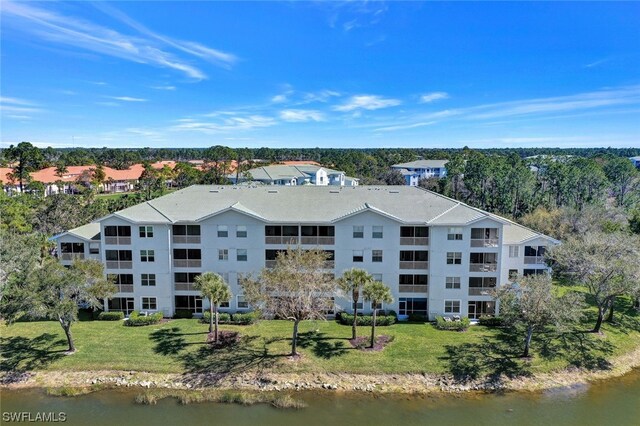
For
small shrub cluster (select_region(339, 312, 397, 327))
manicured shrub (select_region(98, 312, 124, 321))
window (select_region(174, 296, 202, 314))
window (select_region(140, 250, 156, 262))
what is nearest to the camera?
small shrub cluster (select_region(339, 312, 397, 327))

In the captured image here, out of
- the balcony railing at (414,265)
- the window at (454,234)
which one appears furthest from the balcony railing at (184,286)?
the window at (454,234)

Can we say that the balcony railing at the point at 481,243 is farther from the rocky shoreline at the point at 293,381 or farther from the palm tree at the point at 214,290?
the palm tree at the point at 214,290

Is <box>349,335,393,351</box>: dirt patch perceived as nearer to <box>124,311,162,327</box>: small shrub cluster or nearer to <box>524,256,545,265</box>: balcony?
<box>524,256,545,265</box>: balcony

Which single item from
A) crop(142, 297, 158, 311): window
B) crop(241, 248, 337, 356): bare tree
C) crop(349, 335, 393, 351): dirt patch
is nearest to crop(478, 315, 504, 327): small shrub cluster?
crop(349, 335, 393, 351): dirt patch

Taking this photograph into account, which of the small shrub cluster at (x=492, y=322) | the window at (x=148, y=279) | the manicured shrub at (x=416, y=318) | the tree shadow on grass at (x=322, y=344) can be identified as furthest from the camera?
the window at (x=148, y=279)

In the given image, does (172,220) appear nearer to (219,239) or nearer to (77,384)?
(219,239)
